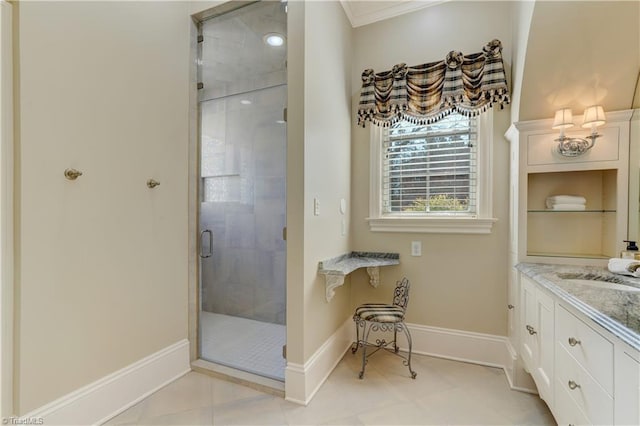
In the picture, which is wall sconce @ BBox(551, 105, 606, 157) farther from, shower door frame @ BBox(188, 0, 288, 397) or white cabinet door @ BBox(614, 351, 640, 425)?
shower door frame @ BBox(188, 0, 288, 397)

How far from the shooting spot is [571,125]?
186 cm

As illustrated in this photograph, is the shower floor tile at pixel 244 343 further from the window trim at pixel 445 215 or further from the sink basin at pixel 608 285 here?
the sink basin at pixel 608 285

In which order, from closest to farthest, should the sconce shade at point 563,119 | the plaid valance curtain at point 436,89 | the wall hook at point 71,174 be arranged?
the wall hook at point 71,174 → the sconce shade at point 563,119 → the plaid valance curtain at point 436,89

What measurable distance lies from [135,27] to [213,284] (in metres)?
2.07

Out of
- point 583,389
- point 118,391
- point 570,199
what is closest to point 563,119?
point 570,199

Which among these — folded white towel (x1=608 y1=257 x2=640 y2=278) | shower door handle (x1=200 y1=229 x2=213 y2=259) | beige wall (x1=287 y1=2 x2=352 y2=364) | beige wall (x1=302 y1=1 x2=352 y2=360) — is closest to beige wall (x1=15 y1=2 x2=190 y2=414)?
shower door handle (x1=200 y1=229 x2=213 y2=259)

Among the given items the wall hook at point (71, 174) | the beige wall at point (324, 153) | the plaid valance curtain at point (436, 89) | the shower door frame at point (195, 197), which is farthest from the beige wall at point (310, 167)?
the wall hook at point (71, 174)

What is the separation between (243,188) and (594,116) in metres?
2.70

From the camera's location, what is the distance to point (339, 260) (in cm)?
244

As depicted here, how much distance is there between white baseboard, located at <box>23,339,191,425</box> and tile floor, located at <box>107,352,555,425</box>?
0.06 metres

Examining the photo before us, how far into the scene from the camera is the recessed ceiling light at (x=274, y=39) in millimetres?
2238

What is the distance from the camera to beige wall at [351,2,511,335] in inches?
92.2

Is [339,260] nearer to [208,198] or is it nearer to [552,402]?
[208,198]

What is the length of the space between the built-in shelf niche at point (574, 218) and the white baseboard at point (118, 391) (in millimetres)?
2654
